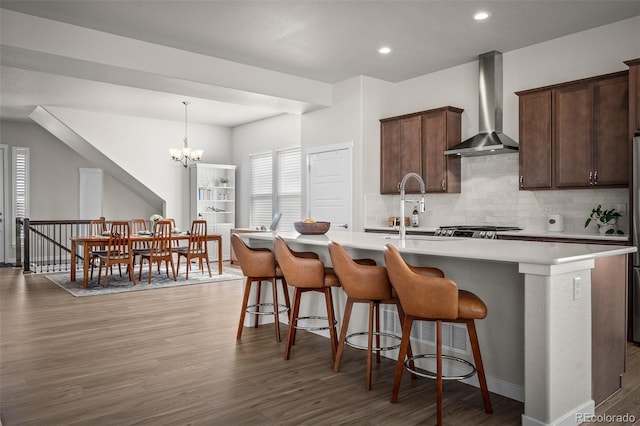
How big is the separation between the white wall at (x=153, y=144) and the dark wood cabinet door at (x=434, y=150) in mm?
5776

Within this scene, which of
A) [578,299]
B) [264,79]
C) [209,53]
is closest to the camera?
[578,299]

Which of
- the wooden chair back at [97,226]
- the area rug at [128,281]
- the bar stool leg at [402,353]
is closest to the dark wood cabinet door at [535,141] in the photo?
the bar stool leg at [402,353]

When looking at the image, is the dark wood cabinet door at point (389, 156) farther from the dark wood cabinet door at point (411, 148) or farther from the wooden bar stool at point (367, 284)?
the wooden bar stool at point (367, 284)

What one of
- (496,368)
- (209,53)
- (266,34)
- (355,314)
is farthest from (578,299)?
(209,53)

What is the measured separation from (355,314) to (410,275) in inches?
54.2

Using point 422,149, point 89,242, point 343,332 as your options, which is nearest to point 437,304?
point 343,332

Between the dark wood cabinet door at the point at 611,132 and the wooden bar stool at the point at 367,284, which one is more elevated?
the dark wood cabinet door at the point at 611,132

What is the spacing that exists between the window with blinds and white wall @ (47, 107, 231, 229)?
3.84 ft

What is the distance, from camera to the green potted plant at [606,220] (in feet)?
14.8

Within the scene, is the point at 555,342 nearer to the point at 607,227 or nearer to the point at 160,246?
the point at 607,227

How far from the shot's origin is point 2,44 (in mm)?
4320

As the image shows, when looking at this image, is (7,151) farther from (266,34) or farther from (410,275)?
(410,275)

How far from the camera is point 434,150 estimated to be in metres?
5.95

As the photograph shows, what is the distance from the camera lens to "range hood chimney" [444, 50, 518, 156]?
5402 millimetres
